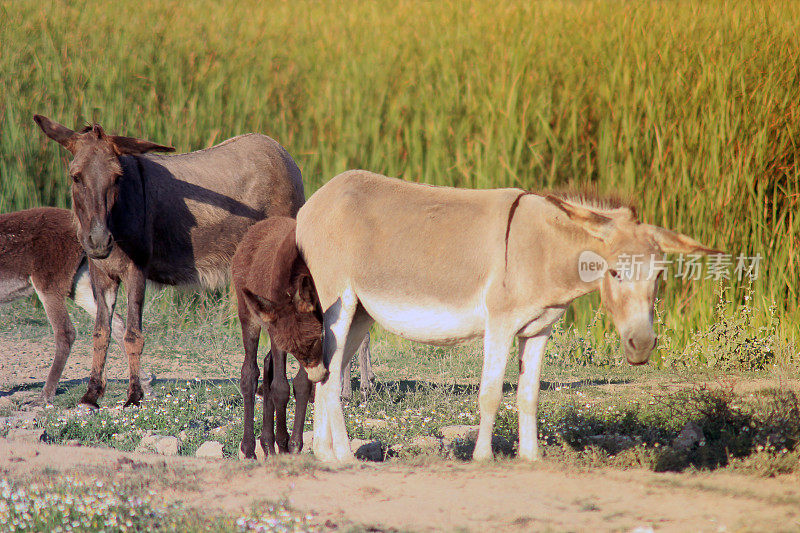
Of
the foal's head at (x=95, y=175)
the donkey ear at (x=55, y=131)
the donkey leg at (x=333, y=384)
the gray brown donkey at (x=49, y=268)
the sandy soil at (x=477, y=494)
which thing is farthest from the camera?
the gray brown donkey at (x=49, y=268)

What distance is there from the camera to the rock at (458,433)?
621cm

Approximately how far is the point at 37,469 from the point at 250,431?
4.53 feet

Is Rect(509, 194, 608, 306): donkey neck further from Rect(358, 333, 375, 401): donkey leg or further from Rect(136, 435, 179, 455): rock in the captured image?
Rect(358, 333, 375, 401): donkey leg

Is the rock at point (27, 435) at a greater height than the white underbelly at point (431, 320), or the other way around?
the white underbelly at point (431, 320)

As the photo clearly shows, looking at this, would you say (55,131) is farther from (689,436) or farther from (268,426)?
(689,436)

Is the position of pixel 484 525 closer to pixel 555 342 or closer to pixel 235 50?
pixel 555 342

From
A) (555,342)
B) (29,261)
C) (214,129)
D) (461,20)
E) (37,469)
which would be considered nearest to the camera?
(37,469)

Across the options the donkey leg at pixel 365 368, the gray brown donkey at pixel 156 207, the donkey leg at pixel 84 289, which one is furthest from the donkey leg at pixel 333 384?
the donkey leg at pixel 84 289

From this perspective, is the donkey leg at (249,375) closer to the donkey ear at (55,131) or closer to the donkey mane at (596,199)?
the donkey mane at (596,199)

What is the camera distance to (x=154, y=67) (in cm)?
1173

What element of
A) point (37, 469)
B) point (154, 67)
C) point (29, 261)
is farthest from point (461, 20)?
point (37, 469)

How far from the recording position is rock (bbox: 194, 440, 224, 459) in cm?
594

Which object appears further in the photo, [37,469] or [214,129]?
[214,129]

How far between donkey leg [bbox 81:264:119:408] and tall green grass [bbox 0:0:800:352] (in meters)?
3.46
